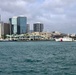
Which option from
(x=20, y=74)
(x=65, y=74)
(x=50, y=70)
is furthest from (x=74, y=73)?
(x=20, y=74)

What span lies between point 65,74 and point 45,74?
2460 millimetres

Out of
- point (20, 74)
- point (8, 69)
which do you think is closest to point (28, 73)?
point (20, 74)

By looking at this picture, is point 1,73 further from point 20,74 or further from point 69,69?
point 69,69

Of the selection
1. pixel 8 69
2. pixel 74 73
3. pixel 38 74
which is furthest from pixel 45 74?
pixel 8 69

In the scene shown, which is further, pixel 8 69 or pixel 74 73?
pixel 8 69

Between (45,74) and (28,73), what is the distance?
7.80ft

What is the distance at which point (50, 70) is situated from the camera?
4344 centimetres

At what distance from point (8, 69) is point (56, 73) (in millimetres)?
7402

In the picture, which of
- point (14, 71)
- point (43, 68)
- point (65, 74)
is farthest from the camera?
point (43, 68)

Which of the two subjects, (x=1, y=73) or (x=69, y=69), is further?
(x=69, y=69)

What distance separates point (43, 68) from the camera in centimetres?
4569

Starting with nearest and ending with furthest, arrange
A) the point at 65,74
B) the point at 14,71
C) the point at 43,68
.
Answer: the point at 65,74 < the point at 14,71 < the point at 43,68

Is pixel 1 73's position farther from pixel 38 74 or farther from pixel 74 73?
pixel 74 73

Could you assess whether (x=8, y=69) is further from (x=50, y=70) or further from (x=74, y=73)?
(x=74, y=73)
